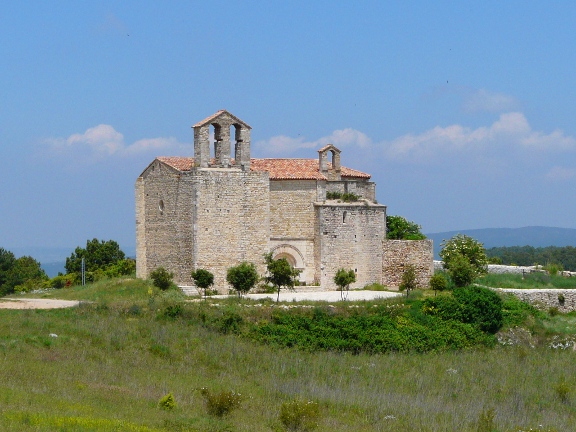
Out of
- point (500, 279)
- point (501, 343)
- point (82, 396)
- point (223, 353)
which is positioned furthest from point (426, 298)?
point (82, 396)

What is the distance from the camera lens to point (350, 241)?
123ft

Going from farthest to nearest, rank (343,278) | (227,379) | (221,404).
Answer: (343,278) → (227,379) → (221,404)

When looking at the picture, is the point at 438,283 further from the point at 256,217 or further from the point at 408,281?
the point at 256,217

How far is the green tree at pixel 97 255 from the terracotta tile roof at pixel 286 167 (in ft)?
A: 62.4

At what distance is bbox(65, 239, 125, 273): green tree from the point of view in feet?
180

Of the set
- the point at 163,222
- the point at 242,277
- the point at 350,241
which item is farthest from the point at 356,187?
the point at 242,277

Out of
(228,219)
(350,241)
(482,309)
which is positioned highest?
(228,219)

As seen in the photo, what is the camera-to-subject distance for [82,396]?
1714cm

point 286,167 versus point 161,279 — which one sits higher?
point 286,167

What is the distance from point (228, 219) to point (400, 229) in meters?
10.6

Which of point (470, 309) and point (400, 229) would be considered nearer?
point (470, 309)

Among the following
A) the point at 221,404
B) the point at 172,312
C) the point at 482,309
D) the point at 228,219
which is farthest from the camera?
the point at 228,219

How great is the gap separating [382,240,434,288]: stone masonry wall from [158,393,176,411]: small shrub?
72.0 feet

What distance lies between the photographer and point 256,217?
3597cm
